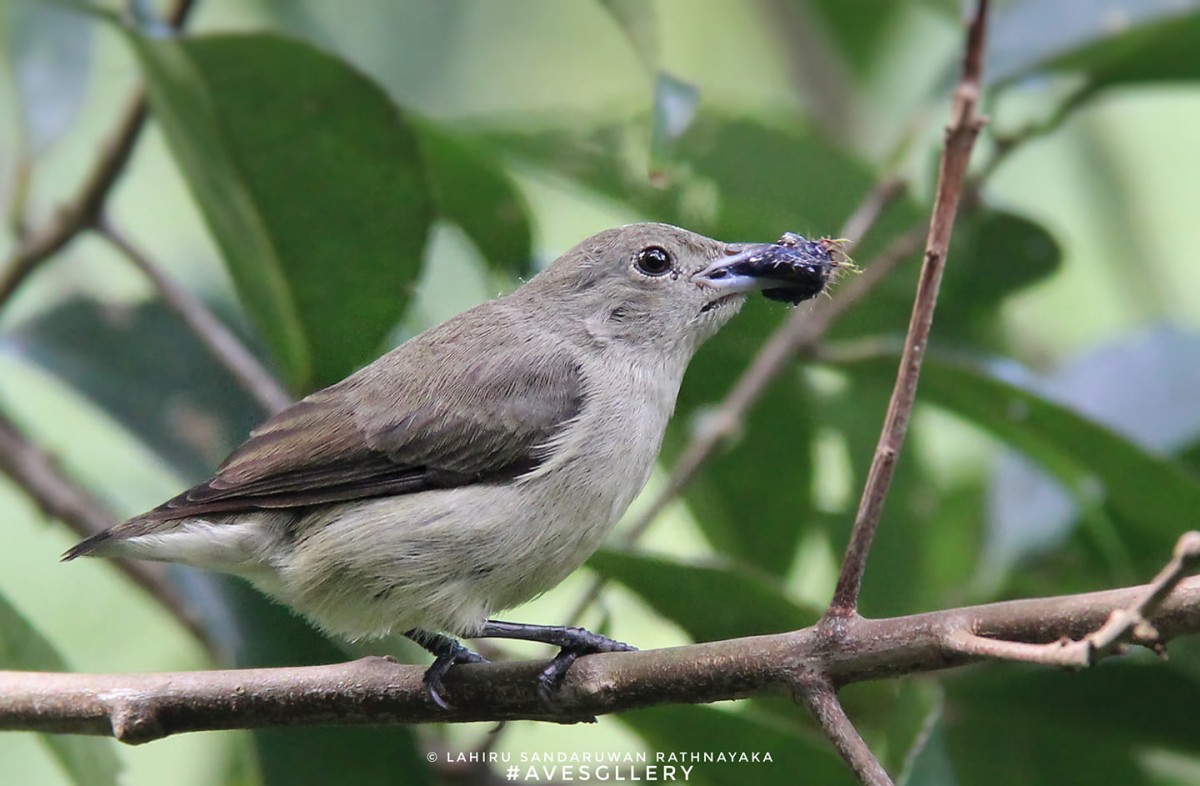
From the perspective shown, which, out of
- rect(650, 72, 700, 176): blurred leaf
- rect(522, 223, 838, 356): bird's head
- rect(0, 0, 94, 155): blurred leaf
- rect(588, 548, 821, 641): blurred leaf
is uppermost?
rect(0, 0, 94, 155): blurred leaf

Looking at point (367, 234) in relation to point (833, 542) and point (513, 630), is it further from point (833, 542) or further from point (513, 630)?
point (833, 542)

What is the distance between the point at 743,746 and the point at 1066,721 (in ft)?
3.94

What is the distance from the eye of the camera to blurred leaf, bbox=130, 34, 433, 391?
139 inches

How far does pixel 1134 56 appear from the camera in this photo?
407 cm

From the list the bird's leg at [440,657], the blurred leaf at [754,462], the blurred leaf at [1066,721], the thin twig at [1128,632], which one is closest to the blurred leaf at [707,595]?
the bird's leg at [440,657]

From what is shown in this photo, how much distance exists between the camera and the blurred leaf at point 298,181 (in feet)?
Answer: 11.6

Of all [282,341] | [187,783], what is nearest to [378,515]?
[282,341]

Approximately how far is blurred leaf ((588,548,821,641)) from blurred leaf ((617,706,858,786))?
196 millimetres

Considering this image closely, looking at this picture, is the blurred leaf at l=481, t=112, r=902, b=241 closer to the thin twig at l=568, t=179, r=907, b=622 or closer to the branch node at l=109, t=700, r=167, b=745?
the thin twig at l=568, t=179, r=907, b=622

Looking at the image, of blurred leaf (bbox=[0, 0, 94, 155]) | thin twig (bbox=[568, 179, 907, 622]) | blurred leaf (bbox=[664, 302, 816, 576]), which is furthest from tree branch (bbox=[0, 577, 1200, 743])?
blurred leaf (bbox=[0, 0, 94, 155])

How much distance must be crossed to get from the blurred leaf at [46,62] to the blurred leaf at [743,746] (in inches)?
102

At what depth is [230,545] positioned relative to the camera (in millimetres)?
3090

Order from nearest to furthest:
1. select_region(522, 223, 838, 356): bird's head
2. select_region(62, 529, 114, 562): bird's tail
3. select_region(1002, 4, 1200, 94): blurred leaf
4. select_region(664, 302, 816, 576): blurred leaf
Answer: select_region(62, 529, 114, 562): bird's tail → select_region(522, 223, 838, 356): bird's head → select_region(1002, 4, 1200, 94): blurred leaf → select_region(664, 302, 816, 576): blurred leaf

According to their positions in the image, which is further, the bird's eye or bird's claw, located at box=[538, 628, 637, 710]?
the bird's eye
